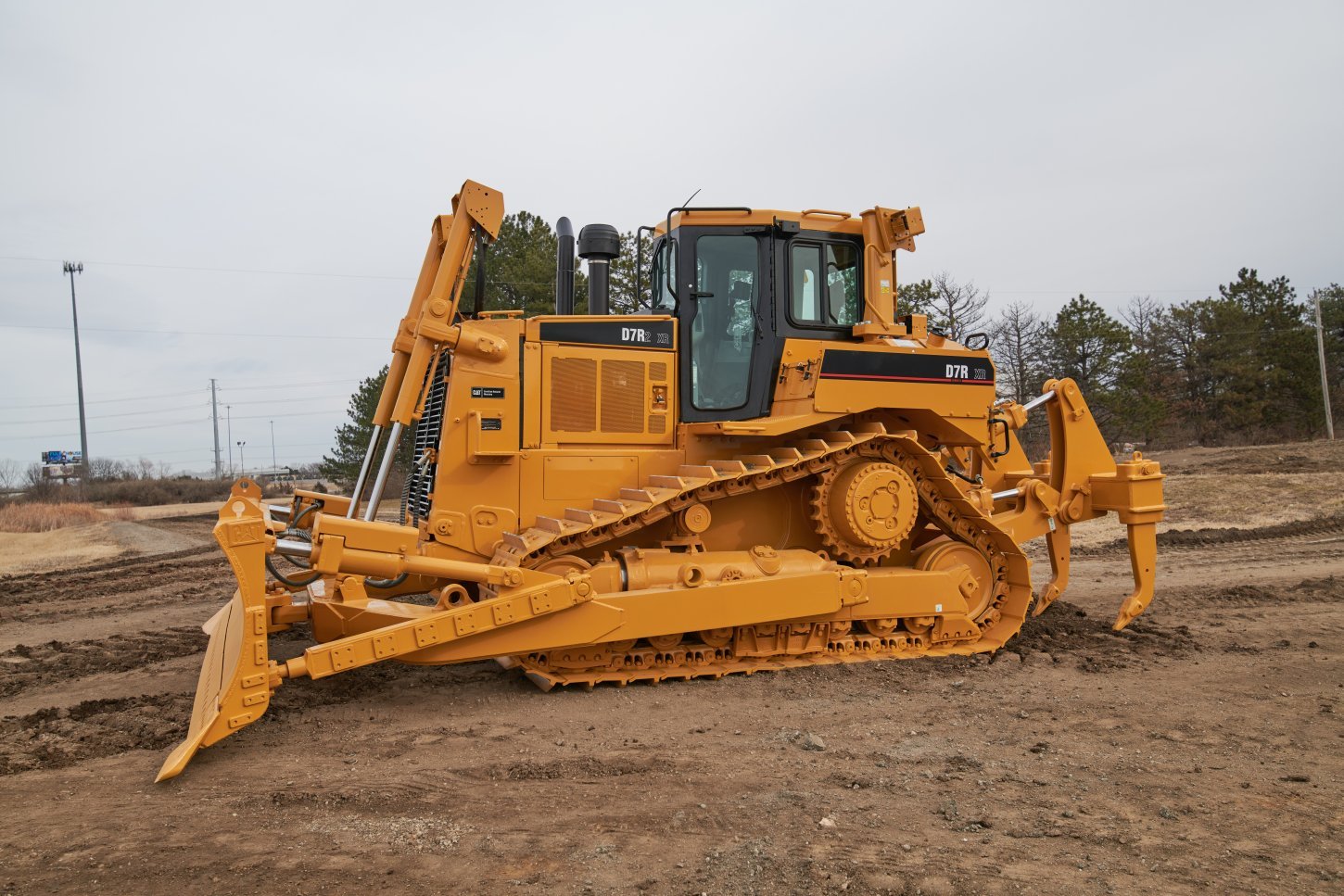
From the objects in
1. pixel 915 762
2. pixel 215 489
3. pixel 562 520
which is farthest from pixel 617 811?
pixel 215 489

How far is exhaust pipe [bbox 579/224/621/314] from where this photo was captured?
7.84 metres

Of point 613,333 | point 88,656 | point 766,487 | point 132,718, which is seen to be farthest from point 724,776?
point 88,656

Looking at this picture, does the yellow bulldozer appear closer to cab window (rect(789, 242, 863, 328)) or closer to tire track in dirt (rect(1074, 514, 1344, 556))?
cab window (rect(789, 242, 863, 328))

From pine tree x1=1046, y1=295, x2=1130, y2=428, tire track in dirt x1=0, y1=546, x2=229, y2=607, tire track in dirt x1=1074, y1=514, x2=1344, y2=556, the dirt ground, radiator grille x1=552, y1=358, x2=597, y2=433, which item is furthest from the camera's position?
pine tree x1=1046, y1=295, x2=1130, y2=428

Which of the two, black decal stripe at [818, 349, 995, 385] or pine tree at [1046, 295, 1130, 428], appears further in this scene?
pine tree at [1046, 295, 1130, 428]

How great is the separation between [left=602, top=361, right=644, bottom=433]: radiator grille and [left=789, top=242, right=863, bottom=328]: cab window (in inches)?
55.6

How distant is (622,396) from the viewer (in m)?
7.19

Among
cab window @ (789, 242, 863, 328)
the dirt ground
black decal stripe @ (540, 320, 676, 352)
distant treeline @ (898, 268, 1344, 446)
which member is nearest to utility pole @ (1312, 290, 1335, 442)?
distant treeline @ (898, 268, 1344, 446)

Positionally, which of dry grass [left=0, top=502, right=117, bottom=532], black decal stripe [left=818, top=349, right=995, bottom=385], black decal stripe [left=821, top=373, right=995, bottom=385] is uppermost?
black decal stripe [left=818, top=349, right=995, bottom=385]

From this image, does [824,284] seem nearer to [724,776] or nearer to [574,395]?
[574,395]

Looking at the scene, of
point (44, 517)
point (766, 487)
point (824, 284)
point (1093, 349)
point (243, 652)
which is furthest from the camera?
point (1093, 349)

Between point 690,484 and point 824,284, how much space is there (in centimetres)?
227

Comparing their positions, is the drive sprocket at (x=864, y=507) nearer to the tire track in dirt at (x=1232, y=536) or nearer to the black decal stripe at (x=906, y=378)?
the black decal stripe at (x=906, y=378)

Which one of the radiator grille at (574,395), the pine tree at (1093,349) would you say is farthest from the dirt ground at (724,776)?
the pine tree at (1093,349)
